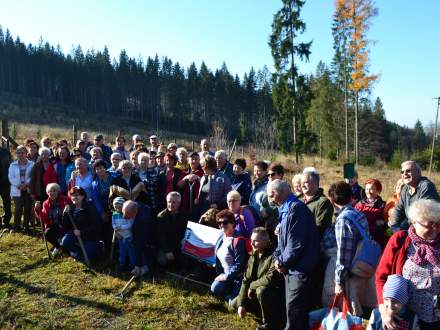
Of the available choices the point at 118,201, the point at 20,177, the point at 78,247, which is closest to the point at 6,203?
the point at 20,177

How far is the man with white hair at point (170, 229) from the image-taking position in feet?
21.5

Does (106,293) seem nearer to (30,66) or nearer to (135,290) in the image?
(135,290)

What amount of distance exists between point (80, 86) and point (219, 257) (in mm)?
68708

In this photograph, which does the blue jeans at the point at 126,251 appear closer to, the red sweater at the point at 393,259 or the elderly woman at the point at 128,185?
the elderly woman at the point at 128,185

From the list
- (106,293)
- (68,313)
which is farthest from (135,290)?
(68,313)

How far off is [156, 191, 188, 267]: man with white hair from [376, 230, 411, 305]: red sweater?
3.92 metres

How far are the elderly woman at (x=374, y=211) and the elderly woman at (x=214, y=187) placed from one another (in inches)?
92.3

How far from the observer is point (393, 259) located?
330 cm

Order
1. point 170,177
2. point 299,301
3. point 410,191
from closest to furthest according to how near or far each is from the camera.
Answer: point 299,301 → point 410,191 → point 170,177

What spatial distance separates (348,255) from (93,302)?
387cm

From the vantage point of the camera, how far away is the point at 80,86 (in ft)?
222

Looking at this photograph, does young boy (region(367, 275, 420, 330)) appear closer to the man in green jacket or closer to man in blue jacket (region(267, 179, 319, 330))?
man in blue jacket (region(267, 179, 319, 330))

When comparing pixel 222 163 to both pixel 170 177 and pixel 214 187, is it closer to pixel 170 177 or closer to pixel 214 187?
pixel 214 187

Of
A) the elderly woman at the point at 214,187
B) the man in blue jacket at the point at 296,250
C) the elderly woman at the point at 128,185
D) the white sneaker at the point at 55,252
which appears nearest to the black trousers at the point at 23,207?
the white sneaker at the point at 55,252
